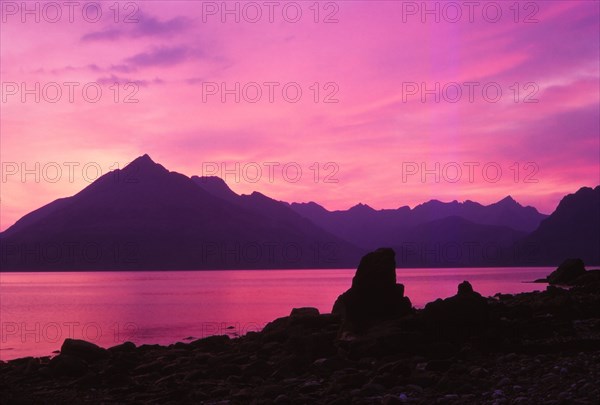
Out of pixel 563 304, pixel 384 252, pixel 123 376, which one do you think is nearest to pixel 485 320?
pixel 384 252

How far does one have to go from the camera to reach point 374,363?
25734 mm

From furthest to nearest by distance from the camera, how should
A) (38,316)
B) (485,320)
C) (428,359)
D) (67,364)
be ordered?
(38,316), (67,364), (485,320), (428,359)

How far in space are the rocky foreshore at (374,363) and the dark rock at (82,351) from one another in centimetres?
8

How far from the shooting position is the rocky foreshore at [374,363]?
19203 millimetres

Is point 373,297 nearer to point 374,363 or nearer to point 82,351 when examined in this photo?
point 374,363

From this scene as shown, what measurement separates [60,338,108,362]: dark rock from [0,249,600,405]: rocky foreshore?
0.25ft

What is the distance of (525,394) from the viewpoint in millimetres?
17141

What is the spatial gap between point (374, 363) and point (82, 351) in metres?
20.8

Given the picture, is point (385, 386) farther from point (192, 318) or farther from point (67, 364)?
point (192, 318)


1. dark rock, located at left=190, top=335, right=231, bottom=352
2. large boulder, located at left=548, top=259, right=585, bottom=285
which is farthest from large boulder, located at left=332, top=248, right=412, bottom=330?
large boulder, located at left=548, top=259, right=585, bottom=285

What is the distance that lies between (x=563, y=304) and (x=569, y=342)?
43.5ft

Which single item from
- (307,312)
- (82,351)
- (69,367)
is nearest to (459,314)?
(307,312)

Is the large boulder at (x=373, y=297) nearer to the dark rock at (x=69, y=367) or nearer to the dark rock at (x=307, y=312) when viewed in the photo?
the dark rock at (x=307, y=312)

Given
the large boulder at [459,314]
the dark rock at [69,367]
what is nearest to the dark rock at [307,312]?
the large boulder at [459,314]
